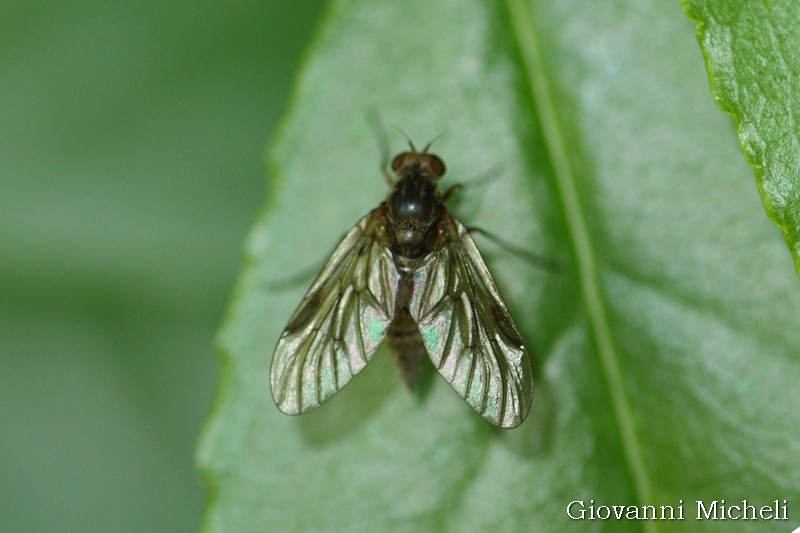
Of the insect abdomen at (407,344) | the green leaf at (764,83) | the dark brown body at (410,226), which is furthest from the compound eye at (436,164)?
the green leaf at (764,83)

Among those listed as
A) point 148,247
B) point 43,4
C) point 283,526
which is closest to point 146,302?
point 148,247

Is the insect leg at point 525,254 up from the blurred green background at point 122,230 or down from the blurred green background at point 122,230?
down

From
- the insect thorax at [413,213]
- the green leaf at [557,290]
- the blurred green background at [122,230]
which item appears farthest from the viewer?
the blurred green background at [122,230]

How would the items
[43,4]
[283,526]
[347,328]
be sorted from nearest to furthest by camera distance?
1. [283,526]
2. [347,328]
3. [43,4]

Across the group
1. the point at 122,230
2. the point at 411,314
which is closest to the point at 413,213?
the point at 411,314

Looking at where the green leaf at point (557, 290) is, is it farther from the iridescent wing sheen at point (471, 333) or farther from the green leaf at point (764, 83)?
the green leaf at point (764, 83)

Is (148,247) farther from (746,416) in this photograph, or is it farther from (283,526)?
(746,416)

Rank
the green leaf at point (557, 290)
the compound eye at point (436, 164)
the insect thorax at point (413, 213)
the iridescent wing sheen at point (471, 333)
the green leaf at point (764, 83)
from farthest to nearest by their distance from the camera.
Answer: the insect thorax at point (413, 213)
the compound eye at point (436, 164)
the iridescent wing sheen at point (471, 333)
the green leaf at point (557, 290)
the green leaf at point (764, 83)
